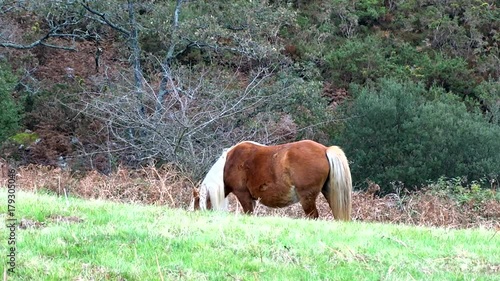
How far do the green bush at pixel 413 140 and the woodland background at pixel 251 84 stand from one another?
0.06m

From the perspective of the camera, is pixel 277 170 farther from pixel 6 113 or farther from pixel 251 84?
pixel 6 113

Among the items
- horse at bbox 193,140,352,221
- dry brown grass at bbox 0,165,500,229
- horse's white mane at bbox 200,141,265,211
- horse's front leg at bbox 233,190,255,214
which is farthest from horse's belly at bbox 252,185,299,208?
dry brown grass at bbox 0,165,500,229

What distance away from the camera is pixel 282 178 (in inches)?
351

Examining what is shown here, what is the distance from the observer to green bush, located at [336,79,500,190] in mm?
26188

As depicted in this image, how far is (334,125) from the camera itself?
94.5 feet

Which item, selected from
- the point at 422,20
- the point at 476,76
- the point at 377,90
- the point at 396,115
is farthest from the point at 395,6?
the point at 396,115

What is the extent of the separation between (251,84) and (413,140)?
10739 millimetres

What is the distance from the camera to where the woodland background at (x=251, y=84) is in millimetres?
18172

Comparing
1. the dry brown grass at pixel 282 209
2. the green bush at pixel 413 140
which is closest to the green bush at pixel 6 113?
the dry brown grass at pixel 282 209

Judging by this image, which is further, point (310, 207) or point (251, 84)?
point (251, 84)

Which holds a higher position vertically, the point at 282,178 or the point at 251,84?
the point at 282,178

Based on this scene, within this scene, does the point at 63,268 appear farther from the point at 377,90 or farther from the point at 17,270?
the point at 377,90

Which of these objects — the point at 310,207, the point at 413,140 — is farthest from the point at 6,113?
the point at 310,207

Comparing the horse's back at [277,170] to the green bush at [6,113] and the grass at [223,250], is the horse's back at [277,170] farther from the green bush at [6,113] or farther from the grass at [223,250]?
the green bush at [6,113]
